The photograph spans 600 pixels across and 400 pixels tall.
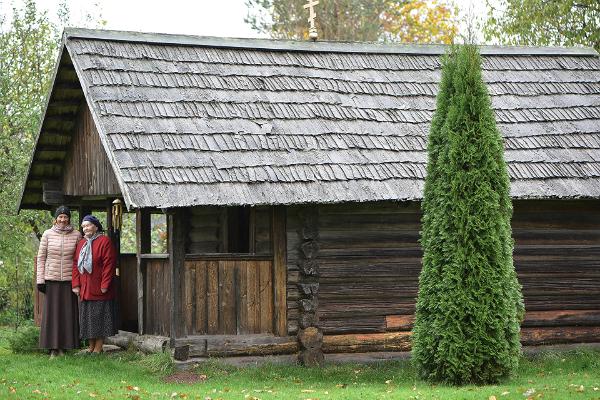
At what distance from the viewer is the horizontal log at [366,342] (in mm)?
13445

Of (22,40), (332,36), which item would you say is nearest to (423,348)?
(22,40)

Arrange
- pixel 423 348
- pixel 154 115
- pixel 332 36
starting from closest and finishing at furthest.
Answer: pixel 423 348 < pixel 154 115 < pixel 332 36

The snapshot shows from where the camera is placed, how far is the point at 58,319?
45.2 feet

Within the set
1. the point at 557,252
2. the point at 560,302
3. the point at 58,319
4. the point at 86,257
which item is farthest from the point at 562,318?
the point at 58,319

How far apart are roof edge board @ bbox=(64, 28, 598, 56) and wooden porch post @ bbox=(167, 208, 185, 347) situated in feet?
9.63

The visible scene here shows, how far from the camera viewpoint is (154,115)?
13141mm

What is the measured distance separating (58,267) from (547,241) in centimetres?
648

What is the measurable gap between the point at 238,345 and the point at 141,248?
191cm

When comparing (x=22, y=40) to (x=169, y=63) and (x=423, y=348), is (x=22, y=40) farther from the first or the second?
(x=423, y=348)

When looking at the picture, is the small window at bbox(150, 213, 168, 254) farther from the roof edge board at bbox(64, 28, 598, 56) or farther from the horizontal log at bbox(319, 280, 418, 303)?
the horizontal log at bbox(319, 280, 418, 303)

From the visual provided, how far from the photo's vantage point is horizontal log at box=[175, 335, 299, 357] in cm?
1265

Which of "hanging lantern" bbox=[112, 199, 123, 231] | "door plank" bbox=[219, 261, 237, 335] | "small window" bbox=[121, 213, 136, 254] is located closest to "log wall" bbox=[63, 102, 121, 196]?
"hanging lantern" bbox=[112, 199, 123, 231]

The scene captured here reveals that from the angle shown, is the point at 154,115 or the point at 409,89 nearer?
the point at 154,115

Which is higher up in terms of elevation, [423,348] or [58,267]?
[58,267]
